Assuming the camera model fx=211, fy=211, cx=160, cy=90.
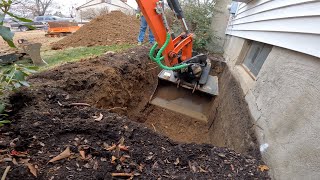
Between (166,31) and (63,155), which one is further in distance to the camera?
(166,31)

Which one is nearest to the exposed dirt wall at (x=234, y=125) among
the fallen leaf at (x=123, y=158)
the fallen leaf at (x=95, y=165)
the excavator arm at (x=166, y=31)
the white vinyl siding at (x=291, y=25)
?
the white vinyl siding at (x=291, y=25)

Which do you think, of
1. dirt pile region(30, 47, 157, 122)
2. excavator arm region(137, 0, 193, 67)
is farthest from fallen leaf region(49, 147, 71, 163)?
excavator arm region(137, 0, 193, 67)

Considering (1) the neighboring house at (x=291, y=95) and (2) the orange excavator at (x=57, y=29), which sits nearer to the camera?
(1) the neighboring house at (x=291, y=95)

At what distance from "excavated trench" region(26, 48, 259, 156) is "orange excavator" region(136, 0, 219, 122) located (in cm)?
23

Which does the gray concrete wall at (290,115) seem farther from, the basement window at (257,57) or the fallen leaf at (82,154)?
the fallen leaf at (82,154)

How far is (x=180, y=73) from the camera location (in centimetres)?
399

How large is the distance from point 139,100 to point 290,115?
3.29m

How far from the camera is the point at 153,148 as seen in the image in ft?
6.95

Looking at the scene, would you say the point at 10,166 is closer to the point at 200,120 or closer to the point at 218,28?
the point at 200,120

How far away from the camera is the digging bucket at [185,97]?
404cm

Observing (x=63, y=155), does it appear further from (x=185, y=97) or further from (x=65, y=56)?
(x=65, y=56)

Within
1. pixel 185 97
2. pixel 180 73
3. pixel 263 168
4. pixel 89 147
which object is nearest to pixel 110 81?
pixel 180 73

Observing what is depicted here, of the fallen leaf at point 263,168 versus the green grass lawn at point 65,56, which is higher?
the fallen leaf at point 263,168

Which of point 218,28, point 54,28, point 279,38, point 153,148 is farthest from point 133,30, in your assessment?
point 153,148
